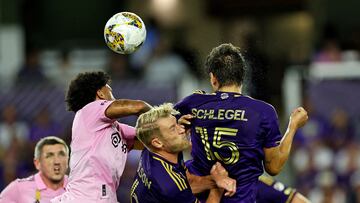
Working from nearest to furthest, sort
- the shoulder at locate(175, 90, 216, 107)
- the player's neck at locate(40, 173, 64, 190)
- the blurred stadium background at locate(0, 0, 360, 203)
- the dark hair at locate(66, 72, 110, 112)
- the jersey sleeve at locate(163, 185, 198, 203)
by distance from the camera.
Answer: the jersey sleeve at locate(163, 185, 198, 203) < the shoulder at locate(175, 90, 216, 107) < the dark hair at locate(66, 72, 110, 112) < the player's neck at locate(40, 173, 64, 190) < the blurred stadium background at locate(0, 0, 360, 203)

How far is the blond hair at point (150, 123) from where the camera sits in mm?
8242

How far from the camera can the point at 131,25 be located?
356 inches

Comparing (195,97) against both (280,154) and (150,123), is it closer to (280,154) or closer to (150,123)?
(150,123)

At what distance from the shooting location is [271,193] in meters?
10.3

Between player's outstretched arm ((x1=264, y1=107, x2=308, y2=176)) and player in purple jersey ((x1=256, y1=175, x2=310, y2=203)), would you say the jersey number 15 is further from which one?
player in purple jersey ((x1=256, y1=175, x2=310, y2=203))

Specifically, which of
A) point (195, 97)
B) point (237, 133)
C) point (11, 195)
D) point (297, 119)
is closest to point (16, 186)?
point (11, 195)

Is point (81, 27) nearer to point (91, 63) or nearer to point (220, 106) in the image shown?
point (91, 63)

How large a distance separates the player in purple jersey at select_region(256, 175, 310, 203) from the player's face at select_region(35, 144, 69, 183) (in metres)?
2.00

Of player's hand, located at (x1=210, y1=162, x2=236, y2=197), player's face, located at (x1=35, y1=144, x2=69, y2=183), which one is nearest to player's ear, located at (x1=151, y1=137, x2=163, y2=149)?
player's hand, located at (x1=210, y1=162, x2=236, y2=197)

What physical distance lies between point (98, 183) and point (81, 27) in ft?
45.2

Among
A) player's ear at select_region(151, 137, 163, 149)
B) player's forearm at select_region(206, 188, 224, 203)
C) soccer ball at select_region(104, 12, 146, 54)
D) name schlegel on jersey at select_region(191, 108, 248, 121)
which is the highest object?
soccer ball at select_region(104, 12, 146, 54)

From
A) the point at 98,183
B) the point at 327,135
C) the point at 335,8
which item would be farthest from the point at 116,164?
the point at 335,8

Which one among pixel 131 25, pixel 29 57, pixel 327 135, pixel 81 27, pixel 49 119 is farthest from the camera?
pixel 81 27

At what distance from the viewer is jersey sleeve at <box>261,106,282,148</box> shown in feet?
26.7
